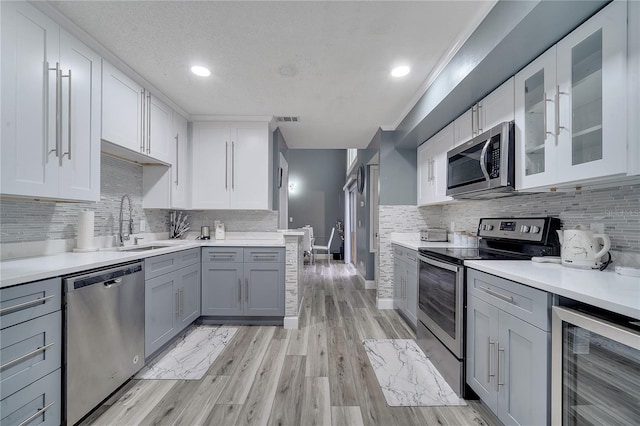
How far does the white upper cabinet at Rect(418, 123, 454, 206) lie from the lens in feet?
8.96

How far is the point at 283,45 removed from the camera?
187 cm

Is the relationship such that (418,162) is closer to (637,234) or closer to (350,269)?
(637,234)

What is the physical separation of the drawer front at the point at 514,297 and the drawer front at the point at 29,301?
2242mm

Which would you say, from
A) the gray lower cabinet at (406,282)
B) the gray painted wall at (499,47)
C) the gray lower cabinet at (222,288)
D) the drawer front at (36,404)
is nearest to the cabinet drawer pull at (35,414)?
the drawer front at (36,404)

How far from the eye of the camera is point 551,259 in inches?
63.8

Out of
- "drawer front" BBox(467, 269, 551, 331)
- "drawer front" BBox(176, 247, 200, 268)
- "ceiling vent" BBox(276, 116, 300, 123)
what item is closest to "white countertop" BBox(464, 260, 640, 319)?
"drawer front" BBox(467, 269, 551, 331)

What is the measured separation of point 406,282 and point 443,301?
3.29ft

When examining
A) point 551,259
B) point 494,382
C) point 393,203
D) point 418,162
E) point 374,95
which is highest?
point 374,95

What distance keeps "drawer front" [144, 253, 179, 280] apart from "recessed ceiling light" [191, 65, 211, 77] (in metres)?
1.58

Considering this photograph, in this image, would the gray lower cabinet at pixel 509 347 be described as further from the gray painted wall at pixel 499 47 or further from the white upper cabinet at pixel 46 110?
the white upper cabinet at pixel 46 110

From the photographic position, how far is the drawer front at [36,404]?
3.62 feet

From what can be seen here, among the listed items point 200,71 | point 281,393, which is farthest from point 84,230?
point 281,393

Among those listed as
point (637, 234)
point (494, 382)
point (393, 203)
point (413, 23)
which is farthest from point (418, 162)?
point (494, 382)

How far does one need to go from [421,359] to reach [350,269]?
170 inches
